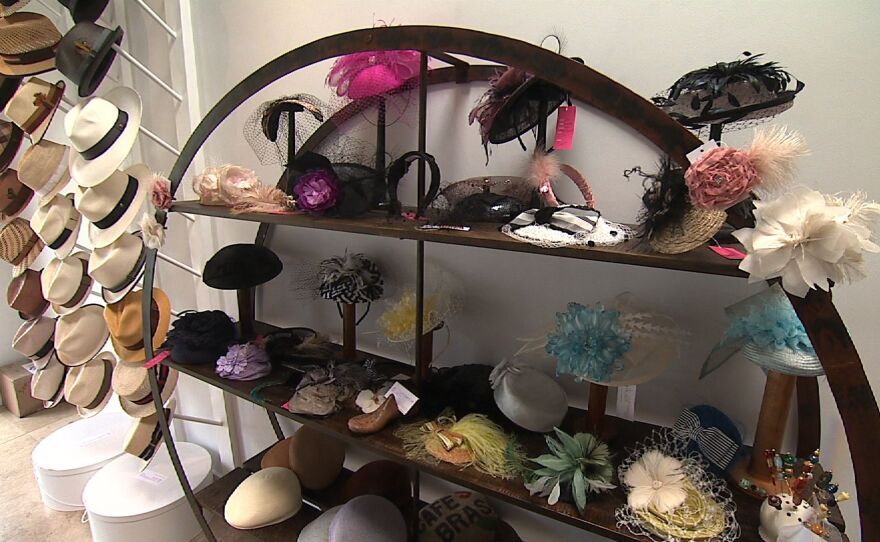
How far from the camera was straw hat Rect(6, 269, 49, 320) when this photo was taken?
185 cm

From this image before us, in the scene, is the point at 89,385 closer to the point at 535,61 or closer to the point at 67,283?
the point at 67,283

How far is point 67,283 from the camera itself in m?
1.67

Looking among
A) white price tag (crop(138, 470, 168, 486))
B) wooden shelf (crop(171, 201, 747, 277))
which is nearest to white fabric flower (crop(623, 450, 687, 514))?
wooden shelf (crop(171, 201, 747, 277))

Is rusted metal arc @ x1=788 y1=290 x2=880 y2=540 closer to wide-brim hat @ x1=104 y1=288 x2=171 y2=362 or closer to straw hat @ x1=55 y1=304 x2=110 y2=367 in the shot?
wide-brim hat @ x1=104 y1=288 x2=171 y2=362

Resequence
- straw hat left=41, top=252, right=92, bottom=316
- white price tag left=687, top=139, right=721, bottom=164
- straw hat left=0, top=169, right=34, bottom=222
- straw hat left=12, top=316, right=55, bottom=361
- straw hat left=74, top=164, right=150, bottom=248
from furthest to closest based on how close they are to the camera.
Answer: straw hat left=12, top=316, right=55, bottom=361
straw hat left=0, top=169, right=34, bottom=222
straw hat left=41, top=252, right=92, bottom=316
straw hat left=74, top=164, right=150, bottom=248
white price tag left=687, top=139, right=721, bottom=164

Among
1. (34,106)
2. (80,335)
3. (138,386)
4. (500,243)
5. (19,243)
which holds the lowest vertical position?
(138,386)

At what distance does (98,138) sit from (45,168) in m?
0.48

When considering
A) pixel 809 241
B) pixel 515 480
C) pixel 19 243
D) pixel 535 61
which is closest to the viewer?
pixel 809 241

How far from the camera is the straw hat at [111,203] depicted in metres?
1.42

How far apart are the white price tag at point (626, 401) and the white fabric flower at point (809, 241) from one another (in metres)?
0.40

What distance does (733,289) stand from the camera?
99cm

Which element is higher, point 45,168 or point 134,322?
point 45,168

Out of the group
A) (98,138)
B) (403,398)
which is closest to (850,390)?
(403,398)

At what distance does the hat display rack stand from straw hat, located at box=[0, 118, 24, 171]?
3.13 feet
